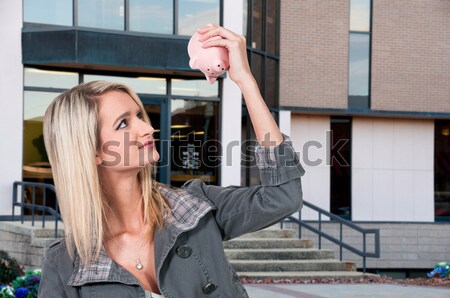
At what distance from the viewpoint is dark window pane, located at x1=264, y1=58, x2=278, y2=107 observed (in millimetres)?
19141

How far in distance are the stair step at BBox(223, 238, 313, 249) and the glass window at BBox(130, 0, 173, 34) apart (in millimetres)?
4234

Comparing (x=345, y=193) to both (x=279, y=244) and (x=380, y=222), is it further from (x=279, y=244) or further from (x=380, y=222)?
(x=279, y=244)

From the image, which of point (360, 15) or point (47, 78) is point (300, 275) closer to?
point (47, 78)

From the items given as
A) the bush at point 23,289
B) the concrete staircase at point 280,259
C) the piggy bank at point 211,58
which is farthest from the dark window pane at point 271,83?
Answer: the piggy bank at point 211,58

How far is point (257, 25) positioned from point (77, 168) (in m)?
16.3

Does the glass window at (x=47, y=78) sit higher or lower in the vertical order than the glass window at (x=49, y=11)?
lower

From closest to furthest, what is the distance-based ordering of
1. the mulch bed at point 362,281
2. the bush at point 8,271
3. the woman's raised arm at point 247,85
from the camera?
the woman's raised arm at point 247,85 < the bush at point 8,271 < the mulch bed at point 362,281

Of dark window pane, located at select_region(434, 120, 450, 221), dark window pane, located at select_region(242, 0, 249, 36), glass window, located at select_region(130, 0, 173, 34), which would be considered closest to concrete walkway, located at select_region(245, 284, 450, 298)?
glass window, located at select_region(130, 0, 173, 34)

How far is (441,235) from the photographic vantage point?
21750mm

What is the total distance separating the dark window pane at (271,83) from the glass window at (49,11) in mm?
5152

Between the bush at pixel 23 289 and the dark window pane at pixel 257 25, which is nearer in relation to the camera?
the bush at pixel 23 289

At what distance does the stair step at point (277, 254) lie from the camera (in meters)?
14.8

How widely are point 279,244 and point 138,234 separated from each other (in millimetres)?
13002

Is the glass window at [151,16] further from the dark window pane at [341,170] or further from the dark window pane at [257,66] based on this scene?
the dark window pane at [341,170]
